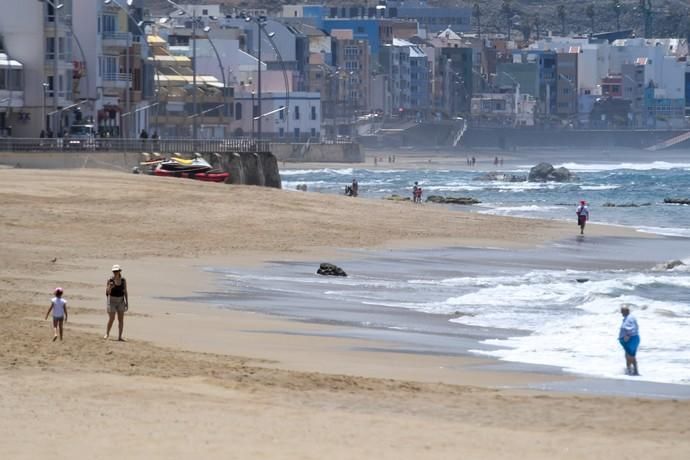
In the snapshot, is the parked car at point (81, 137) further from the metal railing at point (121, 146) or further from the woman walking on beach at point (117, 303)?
the woman walking on beach at point (117, 303)

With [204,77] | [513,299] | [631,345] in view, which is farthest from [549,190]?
[631,345]

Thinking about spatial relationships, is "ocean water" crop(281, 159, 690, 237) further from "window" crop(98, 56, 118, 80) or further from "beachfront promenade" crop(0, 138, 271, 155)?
"beachfront promenade" crop(0, 138, 271, 155)

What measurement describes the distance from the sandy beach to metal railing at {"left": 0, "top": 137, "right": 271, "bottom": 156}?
69.6 feet

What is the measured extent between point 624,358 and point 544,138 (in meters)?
178

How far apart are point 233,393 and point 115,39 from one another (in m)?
59.2

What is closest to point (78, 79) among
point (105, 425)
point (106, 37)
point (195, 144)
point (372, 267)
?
point (106, 37)

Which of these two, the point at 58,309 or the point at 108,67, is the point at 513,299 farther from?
the point at 108,67

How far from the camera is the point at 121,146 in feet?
179

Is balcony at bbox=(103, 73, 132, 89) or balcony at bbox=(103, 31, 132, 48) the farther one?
balcony at bbox=(103, 31, 132, 48)

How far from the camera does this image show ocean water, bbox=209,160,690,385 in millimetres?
21844

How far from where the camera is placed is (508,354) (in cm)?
2119

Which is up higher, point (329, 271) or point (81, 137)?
point (81, 137)

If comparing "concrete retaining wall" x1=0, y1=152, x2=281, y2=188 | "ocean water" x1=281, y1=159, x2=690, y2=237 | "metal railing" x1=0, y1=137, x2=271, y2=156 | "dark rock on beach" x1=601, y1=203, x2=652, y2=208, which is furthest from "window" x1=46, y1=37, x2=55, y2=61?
"dark rock on beach" x1=601, y1=203, x2=652, y2=208

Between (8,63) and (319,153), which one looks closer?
(8,63)
